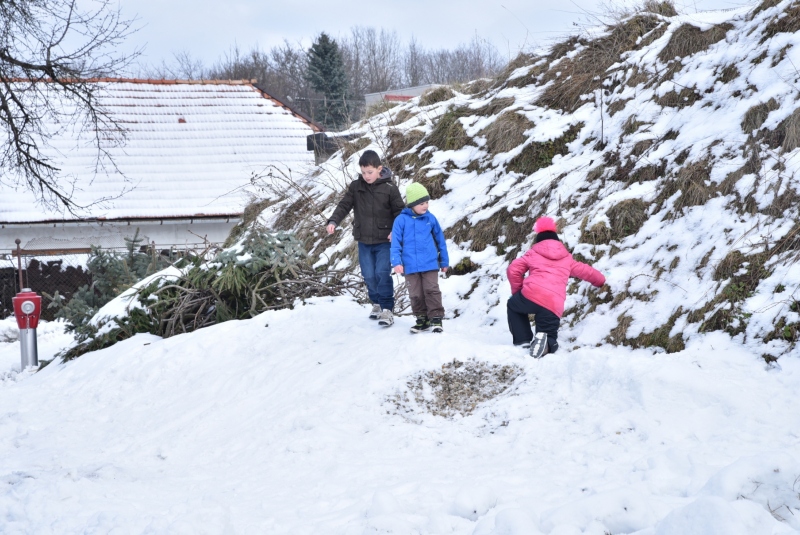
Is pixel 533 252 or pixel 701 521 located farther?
pixel 533 252

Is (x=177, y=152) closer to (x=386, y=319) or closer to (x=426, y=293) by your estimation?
(x=386, y=319)

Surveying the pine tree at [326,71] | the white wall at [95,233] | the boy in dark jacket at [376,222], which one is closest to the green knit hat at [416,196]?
the boy in dark jacket at [376,222]

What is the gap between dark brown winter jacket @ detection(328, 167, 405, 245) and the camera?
261 inches

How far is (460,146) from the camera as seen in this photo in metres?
9.85

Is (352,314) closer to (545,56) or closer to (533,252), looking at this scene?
(533,252)

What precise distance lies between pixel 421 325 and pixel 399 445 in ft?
6.02

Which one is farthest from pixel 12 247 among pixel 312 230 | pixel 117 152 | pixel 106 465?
pixel 106 465

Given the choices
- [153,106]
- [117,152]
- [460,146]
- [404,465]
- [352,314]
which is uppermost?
[153,106]

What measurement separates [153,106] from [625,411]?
21343 mm

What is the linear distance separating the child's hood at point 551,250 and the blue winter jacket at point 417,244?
2.87ft

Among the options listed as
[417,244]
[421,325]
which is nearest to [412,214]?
[417,244]

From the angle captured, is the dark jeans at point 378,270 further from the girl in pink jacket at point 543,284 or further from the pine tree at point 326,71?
the pine tree at point 326,71

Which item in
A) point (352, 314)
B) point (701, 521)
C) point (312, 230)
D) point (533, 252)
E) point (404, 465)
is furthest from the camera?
point (312, 230)

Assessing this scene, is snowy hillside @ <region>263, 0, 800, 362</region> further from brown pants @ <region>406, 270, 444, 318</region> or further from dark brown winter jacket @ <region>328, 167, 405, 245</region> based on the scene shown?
dark brown winter jacket @ <region>328, 167, 405, 245</region>
